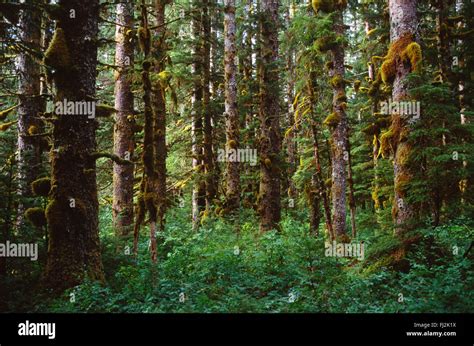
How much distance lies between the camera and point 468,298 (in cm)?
604

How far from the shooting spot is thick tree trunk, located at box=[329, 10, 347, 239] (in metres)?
13.9

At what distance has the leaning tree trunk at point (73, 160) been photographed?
8062 mm

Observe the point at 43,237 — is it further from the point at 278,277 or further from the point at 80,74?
the point at 278,277

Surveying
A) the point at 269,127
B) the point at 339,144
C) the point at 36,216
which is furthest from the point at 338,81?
the point at 36,216

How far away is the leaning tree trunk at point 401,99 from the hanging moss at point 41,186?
783 centimetres

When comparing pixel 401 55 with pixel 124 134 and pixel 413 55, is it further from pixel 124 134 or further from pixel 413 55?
pixel 124 134

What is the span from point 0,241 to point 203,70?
1279 centimetres

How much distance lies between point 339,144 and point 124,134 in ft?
24.7

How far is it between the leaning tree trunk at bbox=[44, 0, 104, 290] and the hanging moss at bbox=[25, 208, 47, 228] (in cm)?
146
